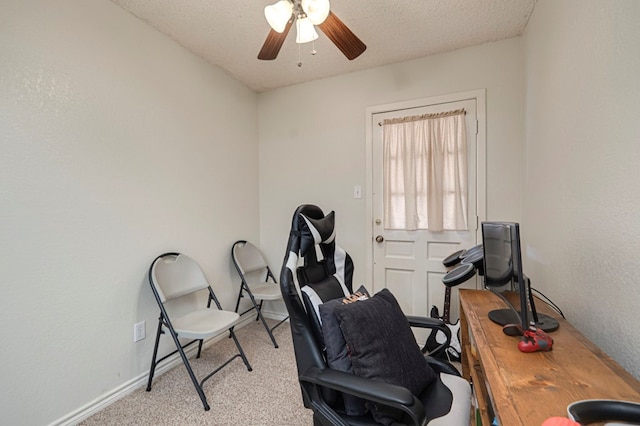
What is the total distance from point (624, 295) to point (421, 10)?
1.98 meters

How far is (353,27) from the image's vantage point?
210 cm

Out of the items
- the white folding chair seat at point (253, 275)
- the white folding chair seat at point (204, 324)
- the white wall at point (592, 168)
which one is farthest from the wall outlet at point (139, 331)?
the white wall at point (592, 168)

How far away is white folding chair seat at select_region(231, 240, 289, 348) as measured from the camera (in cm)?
262

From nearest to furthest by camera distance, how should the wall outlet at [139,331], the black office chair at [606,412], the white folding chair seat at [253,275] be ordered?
1. the black office chair at [606,412]
2. the wall outlet at [139,331]
3. the white folding chair seat at [253,275]

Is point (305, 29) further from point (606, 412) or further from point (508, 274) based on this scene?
point (606, 412)

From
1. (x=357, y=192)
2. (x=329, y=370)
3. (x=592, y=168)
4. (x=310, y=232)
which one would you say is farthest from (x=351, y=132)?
(x=329, y=370)

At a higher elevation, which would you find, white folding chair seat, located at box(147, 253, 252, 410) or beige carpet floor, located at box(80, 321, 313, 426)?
white folding chair seat, located at box(147, 253, 252, 410)

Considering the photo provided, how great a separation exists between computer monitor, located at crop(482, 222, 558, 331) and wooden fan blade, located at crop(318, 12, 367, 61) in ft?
4.21

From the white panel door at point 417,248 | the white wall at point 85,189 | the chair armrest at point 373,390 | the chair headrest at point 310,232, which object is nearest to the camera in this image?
the chair armrest at point 373,390

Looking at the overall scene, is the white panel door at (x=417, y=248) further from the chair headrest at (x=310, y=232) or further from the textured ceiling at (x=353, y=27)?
the chair headrest at (x=310, y=232)

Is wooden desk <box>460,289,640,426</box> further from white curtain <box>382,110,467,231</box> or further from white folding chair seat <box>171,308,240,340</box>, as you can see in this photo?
white folding chair seat <box>171,308,240,340</box>

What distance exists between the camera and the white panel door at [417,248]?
2369 millimetres

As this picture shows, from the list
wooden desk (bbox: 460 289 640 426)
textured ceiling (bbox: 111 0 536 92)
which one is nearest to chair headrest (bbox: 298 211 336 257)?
wooden desk (bbox: 460 289 640 426)

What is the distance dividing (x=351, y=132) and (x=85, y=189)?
218cm
